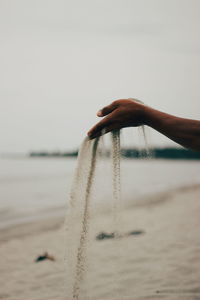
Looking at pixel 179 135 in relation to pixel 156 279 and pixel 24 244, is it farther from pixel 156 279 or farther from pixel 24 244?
pixel 24 244

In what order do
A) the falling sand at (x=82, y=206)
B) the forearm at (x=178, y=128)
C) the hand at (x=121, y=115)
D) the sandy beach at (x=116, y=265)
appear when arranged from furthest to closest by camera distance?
the sandy beach at (x=116, y=265) → the falling sand at (x=82, y=206) → the hand at (x=121, y=115) → the forearm at (x=178, y=128)

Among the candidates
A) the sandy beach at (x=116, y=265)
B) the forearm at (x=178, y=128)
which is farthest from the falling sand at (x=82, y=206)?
the forearm at (x=178, y=128)

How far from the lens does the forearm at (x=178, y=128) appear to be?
1.78 metres

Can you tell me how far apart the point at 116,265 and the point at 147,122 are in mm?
4151

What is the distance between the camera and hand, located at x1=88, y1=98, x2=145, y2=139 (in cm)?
193

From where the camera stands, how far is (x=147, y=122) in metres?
1.94

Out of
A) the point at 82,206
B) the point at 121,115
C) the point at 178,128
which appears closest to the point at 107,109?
the point at 121,115

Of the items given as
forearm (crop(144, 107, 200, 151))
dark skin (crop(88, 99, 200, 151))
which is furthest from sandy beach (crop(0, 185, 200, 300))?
forearm (crop(144, 107, 200, 151))

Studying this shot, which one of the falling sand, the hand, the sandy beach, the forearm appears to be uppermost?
the hand

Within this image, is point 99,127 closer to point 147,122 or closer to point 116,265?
point 147,122

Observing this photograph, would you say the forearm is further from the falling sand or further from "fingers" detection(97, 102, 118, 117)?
the falling sand

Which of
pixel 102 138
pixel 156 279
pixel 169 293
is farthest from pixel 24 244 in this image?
pixel 102 138

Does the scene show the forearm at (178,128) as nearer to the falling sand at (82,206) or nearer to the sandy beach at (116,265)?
the falling sand at (82,206)

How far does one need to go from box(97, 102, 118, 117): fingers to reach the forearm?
237mm
